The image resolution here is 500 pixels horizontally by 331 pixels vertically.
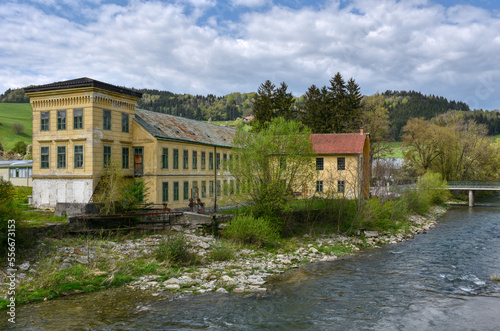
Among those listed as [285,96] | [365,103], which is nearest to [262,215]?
[285,96]

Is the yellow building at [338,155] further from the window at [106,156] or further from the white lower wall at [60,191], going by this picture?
the white lower wall at [60,191]

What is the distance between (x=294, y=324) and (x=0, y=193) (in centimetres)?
1440

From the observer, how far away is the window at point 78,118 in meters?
25.6

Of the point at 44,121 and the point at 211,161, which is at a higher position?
the point at 44,121

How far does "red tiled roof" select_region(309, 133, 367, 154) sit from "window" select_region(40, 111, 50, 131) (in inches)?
1032

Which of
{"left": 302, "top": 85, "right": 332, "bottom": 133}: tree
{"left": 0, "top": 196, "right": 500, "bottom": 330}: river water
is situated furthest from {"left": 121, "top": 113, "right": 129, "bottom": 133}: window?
{"left": 302, "top": 85, "right": 332, "bottom": 133}: tree

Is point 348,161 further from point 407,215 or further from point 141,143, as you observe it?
point 141,143

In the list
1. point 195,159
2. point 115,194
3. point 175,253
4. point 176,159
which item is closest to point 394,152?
point 195,159

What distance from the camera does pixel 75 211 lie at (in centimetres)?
2206

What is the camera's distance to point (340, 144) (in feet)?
137

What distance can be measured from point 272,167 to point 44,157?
16827 millimetres

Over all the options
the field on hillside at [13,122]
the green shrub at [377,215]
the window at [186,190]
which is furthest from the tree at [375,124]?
the field on hillside at [13,122]

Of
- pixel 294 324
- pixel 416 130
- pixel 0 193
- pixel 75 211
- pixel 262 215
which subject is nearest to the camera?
pixel 294 324

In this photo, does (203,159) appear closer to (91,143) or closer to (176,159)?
(176,159)
